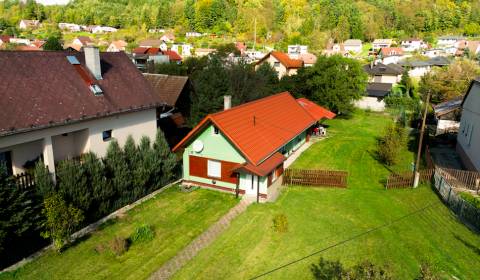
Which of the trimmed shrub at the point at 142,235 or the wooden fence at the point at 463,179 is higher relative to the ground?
the wooden fence at the point at 463,179

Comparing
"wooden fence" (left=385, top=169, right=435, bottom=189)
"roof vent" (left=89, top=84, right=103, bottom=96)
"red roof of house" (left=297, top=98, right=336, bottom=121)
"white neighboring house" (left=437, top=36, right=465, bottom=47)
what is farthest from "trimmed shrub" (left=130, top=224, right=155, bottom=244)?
"white neighboring house" (left=437, top=36, right=465, bottom=47)

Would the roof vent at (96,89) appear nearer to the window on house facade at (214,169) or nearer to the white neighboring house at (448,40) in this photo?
the window on house facade at (214,169)

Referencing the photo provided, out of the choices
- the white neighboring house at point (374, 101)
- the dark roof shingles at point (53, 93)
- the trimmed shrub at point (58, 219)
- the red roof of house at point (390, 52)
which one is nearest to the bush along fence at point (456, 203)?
the dark roof shingles at point (53, 93)

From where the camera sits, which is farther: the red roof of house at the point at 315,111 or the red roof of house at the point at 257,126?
the red roof of house at the point at 315,111

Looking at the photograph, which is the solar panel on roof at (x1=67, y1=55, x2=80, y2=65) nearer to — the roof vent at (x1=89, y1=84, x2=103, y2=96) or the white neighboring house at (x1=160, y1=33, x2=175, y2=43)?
the roof vent at (x1=89, y1=84, x2=103, y2=96)

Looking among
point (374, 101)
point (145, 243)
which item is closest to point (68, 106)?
point (145, 243)

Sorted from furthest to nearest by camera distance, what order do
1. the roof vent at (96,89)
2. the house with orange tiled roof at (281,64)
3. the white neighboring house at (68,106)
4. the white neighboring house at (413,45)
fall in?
the white neighboring house at (413,45), the house with orange tiled roof at (281,64), the roof vent at (96,89), the white neighboring house at (68,106)

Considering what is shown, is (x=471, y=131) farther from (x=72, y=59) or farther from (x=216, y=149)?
(x=72, y=59)

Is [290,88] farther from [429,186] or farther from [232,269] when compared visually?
[232,269]
